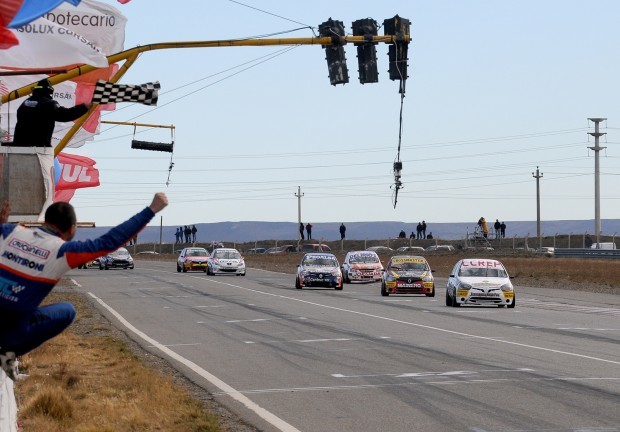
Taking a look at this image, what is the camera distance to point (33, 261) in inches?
297

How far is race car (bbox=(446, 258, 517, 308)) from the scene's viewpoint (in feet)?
116

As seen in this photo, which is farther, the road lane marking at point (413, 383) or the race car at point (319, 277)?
the race car at point (319, 277)

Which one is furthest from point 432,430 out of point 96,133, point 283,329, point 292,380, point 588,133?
point 588,133

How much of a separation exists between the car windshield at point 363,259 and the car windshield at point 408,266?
507 inches

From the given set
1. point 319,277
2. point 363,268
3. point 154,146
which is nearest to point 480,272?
point 154,146

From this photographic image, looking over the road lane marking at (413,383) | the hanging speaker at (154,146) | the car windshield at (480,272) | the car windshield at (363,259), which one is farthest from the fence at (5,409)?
the car windshield at (363,259)

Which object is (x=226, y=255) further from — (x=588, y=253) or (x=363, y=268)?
(x=588, y=253)

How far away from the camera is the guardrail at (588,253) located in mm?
74062

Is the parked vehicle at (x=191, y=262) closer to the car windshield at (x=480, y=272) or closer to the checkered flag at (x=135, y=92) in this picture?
the car windshield at (x=480, y=272)

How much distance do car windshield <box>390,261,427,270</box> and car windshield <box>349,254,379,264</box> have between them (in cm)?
1289

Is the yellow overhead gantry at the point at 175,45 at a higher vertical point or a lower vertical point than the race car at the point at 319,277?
higher

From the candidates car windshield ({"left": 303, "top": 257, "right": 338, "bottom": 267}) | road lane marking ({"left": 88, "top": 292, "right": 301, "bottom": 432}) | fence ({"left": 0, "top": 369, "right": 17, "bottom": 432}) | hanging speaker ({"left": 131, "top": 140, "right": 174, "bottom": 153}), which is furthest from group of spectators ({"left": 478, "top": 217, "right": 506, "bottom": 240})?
fence ({"left": 0, "top": 369, "right": 17, "bottom": 432})

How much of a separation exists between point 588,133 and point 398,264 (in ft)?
220

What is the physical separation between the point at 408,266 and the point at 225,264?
2090 centimetres
